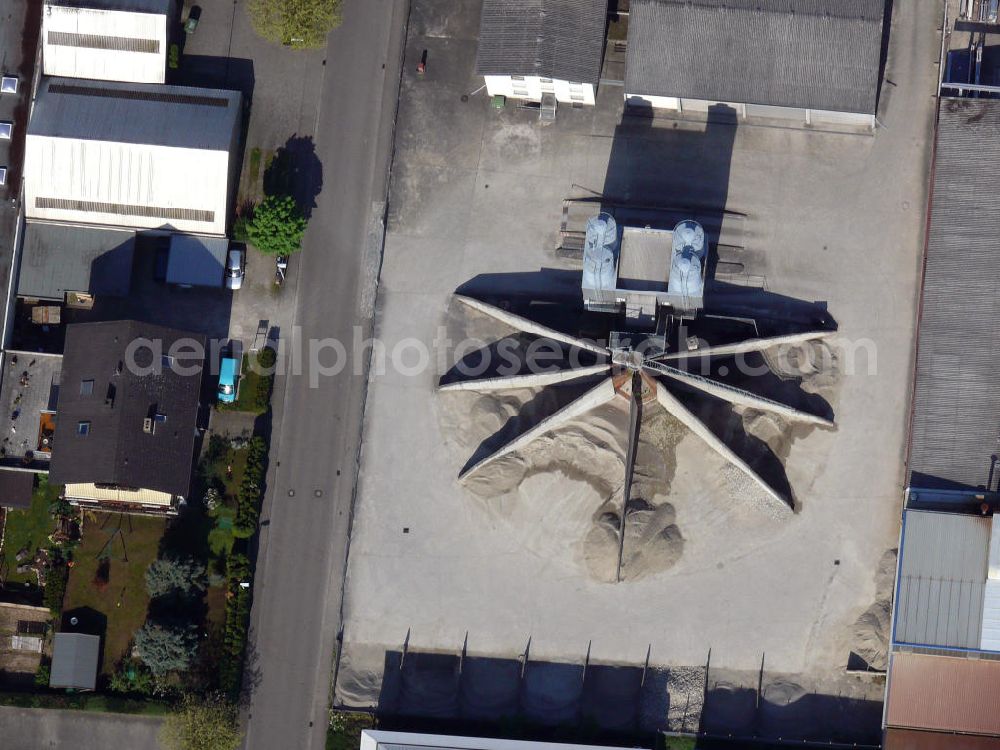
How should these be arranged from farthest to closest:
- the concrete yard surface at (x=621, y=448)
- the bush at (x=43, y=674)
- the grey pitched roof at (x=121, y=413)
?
the bush at (x=43, y=674) < the concrete yard surface at (x=621, y=448) < the grey pitched roof at (x=121, y=413)

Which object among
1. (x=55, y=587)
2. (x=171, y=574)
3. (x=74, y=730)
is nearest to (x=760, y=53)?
(x=171, y=574)

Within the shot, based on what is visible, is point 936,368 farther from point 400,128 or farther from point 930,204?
point 400,128

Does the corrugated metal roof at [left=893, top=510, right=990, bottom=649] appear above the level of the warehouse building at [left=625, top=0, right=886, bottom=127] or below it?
below

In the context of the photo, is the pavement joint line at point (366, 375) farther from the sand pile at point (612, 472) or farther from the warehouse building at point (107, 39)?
the warehouse building at point (107, 39)

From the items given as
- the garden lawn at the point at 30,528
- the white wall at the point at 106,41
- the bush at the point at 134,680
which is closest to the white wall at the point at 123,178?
the white wall at the point at 106,41

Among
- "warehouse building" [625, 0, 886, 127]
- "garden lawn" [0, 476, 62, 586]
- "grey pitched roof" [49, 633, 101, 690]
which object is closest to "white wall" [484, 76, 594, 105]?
"warehouse building" [625, 0, 886, 127]

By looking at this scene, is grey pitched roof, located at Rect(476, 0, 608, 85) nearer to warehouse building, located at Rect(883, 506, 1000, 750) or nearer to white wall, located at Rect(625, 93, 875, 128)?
white wall, located at Rect(625, 93, 875, 128)
